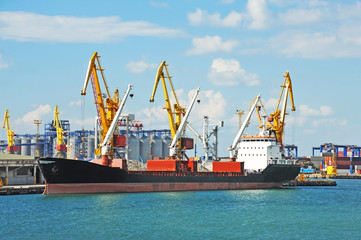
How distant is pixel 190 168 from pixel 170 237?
3864cm

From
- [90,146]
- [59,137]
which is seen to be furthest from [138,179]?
[90,146]

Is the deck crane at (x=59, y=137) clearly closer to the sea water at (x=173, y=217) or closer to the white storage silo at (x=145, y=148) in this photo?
the white storage silo at (x=145, y=148)

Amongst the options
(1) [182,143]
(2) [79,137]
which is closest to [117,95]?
(1) [182,143]

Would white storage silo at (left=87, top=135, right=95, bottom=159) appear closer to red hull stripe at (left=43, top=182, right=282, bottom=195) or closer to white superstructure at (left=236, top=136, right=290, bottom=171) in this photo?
white superstructure at (left=236, top=136, right=290, bottom=171)

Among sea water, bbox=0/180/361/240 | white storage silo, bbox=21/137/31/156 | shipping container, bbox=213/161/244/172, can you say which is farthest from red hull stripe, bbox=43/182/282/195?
white storage silo, bbox=21/137/31/156

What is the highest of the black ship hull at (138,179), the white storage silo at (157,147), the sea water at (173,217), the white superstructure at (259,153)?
the white storage silo at (157,147)

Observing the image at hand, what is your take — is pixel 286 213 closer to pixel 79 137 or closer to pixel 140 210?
pixel 140 210

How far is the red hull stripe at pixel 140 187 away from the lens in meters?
60.3

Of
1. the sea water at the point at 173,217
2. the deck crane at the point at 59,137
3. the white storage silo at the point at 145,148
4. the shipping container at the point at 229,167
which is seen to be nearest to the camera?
the sea water at the point at 173,217

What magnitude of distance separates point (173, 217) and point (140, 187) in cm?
2134

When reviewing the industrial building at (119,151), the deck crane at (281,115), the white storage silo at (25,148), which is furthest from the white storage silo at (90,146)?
the deck crane at (281,115)

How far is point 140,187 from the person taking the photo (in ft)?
219

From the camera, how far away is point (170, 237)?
3675 cm

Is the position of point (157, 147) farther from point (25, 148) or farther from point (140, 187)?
point (140, 187)
